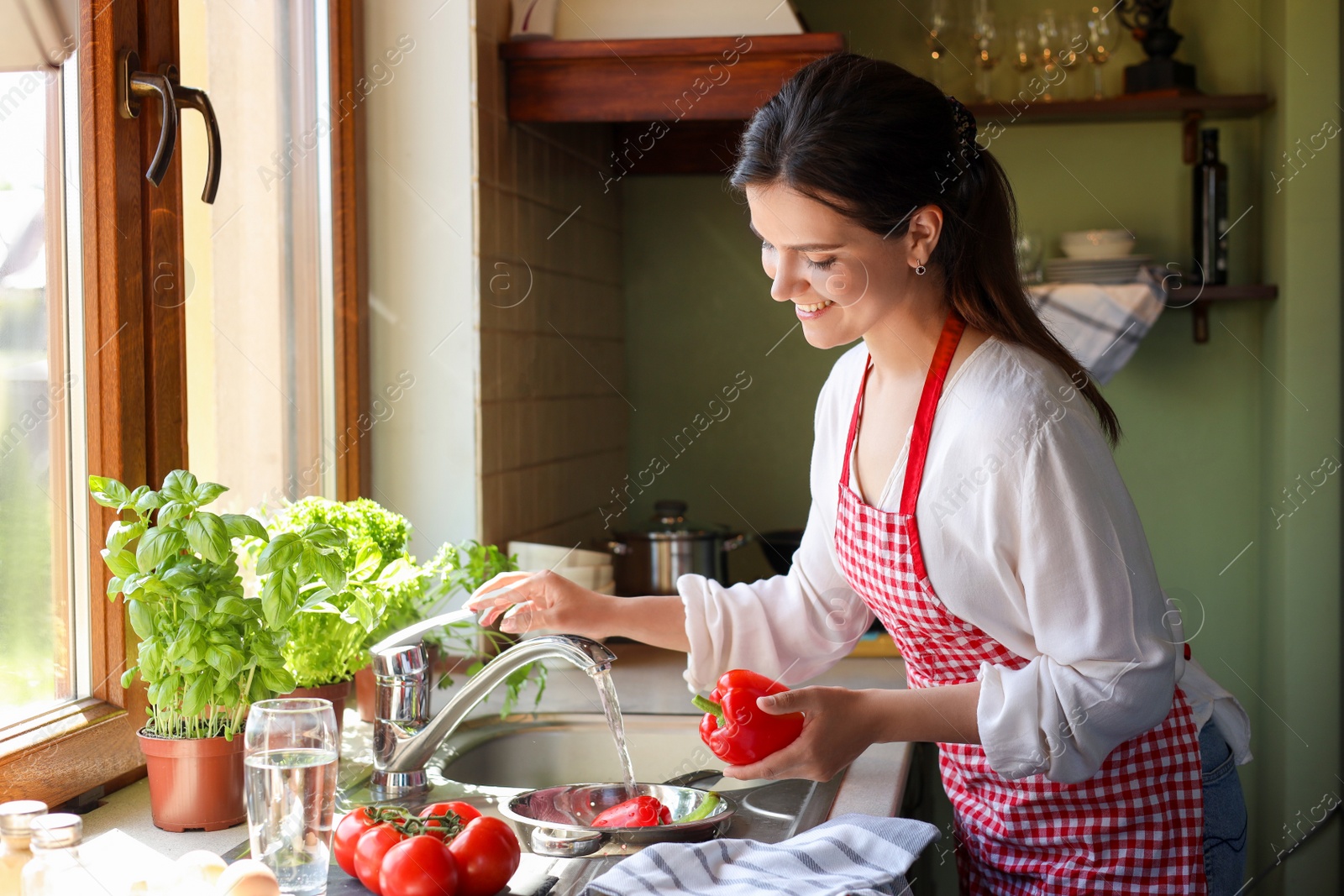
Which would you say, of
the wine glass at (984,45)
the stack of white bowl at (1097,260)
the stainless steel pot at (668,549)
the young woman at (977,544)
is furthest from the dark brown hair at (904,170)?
the wine glass at (984,45)

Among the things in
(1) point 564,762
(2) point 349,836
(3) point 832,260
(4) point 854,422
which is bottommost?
(1) point 564,762

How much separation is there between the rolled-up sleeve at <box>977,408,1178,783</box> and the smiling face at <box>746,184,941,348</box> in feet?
A: 0.66

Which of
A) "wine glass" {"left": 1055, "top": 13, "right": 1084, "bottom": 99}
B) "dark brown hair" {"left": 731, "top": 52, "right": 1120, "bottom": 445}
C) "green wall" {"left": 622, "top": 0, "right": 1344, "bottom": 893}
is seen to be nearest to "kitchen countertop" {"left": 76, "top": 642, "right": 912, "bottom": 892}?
"dark brown hair" {"left": 731, "top": 52, "right": 1120, "bottom": 445}

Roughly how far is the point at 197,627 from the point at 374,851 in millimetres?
264

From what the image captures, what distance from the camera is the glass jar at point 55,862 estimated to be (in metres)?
0.80

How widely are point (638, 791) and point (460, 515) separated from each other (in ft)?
1.99

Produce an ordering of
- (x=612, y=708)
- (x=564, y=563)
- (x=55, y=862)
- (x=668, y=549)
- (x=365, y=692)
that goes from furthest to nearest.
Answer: (x=668, y=549), (x=564, y=563), (x=365, y=692), (x=612, y=708), (x=55, y=862)

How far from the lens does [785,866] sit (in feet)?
3.33

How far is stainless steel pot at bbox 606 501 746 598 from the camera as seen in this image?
2.07 metres

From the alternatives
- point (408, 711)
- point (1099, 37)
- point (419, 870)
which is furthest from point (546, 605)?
point (1099, 37)

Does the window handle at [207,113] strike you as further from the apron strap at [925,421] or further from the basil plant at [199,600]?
the apron strap at [925,421]

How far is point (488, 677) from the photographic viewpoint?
4.02 feet

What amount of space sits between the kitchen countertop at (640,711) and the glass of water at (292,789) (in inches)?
5.0

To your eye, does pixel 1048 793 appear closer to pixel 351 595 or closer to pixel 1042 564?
pixel 1042 564
